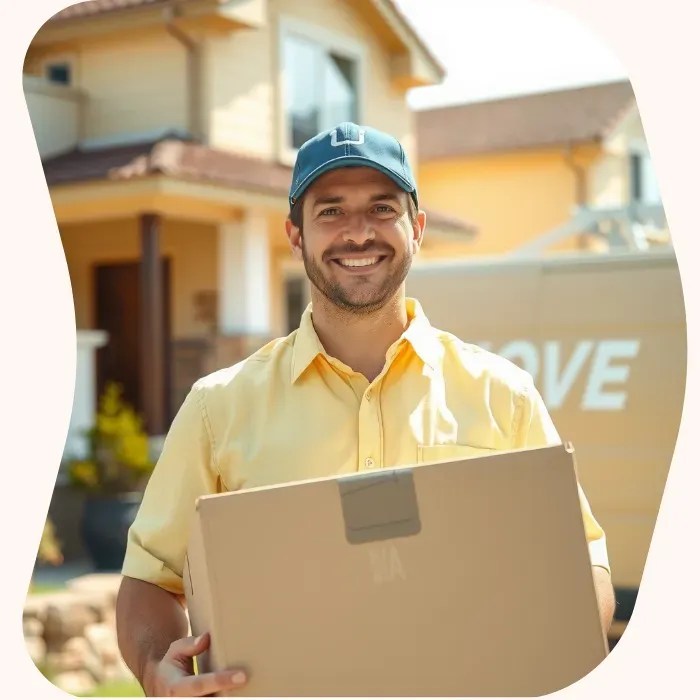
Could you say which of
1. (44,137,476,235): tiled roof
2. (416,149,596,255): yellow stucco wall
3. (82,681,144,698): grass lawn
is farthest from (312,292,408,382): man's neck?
Result: (82,681,144,698): grass lawn

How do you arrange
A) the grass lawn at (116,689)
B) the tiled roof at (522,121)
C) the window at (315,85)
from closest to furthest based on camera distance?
the tiled roof at (522,121) < the grass lawn at (116,689) < the window at (315,85)

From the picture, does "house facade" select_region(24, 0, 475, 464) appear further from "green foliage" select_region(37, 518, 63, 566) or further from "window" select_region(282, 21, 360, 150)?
"green foliage" select_region(37, 518, 63, 566)

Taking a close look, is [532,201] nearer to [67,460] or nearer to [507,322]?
[507,322]

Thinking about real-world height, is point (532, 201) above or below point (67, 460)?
above

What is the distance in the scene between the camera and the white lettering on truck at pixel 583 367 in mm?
3629

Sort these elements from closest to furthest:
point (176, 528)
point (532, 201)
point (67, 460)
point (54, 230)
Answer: point (176, 528), point (54, 230), point (532, 201), point (67, 460)

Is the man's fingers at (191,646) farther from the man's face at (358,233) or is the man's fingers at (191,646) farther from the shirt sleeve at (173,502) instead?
the man's face at (358,233)

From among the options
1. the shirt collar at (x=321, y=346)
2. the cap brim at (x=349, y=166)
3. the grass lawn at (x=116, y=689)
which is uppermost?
the cap brim at (x=349, y=166)

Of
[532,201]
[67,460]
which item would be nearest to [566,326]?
[532,201]

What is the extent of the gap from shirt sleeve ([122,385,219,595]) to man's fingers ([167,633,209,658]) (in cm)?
24

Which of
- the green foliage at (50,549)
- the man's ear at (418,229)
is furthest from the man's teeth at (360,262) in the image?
the green foliage at (50,549)

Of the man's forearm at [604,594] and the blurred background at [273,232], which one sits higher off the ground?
the blurred background at [273,232]

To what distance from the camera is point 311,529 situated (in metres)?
1.53

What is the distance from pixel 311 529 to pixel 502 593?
285 millimetres
